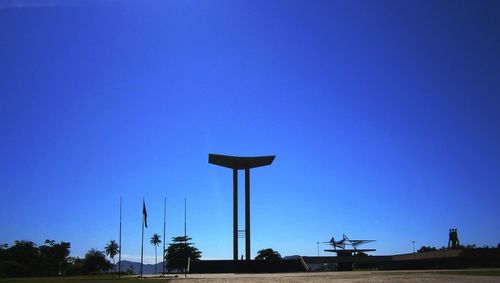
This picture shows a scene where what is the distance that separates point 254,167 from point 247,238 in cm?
1284

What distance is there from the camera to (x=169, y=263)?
11062 cm

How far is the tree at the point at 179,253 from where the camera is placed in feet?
357

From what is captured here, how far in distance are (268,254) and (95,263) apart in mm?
43353

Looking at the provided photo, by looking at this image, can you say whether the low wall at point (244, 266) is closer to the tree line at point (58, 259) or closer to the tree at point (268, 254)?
the tree line at point (58, 259)

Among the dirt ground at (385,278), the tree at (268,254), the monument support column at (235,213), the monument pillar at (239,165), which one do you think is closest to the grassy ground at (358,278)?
the dirt ground at (385,278)

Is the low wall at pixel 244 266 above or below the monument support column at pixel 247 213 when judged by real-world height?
below

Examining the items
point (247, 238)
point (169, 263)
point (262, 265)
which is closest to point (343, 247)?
point (169, 263)

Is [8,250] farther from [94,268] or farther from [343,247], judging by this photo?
[343,247]

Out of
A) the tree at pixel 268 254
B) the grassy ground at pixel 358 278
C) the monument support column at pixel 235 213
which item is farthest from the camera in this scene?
the tree at pixel 268 254

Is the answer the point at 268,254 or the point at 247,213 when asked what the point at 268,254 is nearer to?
the point at 268,254

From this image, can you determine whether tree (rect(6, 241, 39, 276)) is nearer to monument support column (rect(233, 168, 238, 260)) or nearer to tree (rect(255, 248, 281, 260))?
monument support column (rect(233, 168, 238, 260))

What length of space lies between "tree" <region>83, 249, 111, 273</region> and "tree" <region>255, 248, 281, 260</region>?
1529 inches

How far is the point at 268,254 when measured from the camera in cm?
12400

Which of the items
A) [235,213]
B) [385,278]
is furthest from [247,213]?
[385,278]
